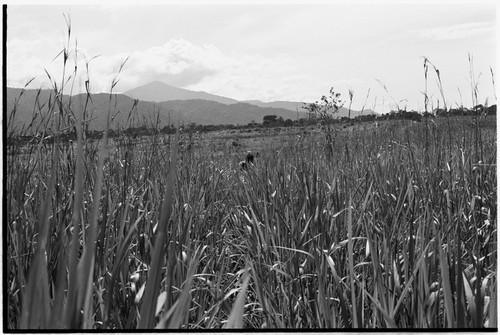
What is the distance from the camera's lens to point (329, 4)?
4.79ft

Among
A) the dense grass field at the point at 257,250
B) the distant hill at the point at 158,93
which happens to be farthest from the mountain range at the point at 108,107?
the dense grass field at the point at 257,250

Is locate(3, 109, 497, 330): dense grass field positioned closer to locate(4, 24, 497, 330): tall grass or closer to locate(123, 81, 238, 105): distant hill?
locate(4, 24, 497, 330): tall grass

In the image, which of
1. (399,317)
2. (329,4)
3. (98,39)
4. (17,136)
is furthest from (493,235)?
(17,136)

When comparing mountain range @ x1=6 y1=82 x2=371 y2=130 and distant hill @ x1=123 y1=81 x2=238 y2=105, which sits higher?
distant hill @ x1=123 y1=81 x2=238 y2=105

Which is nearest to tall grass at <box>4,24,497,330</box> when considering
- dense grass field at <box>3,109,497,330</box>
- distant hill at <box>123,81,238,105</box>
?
dense grass field at <box>3,109,497,330</box>

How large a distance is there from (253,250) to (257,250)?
9cm

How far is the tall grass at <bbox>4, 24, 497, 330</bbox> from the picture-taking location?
0.95 meters

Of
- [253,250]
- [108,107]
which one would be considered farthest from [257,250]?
[108,107]

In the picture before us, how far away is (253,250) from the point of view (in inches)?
77.7

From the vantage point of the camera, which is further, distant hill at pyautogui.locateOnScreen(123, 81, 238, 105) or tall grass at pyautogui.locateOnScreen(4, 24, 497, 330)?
distant hill at pyautogui.locateOnScreen(123, 81, 238, 105)

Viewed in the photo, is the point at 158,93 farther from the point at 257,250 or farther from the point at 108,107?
the point at 108,107

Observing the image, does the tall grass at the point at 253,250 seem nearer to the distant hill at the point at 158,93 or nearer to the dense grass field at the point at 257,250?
the dense grass field at the point at 257,250

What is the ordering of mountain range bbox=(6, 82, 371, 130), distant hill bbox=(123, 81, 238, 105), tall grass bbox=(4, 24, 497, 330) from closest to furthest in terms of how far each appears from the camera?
tall grass bbox=(4, 24, 497, 330), mountain range bbox=(6, 82, 371, 130), distant hill bbox=(123, 81, 238, 105)

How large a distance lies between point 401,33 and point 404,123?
1.44 m
